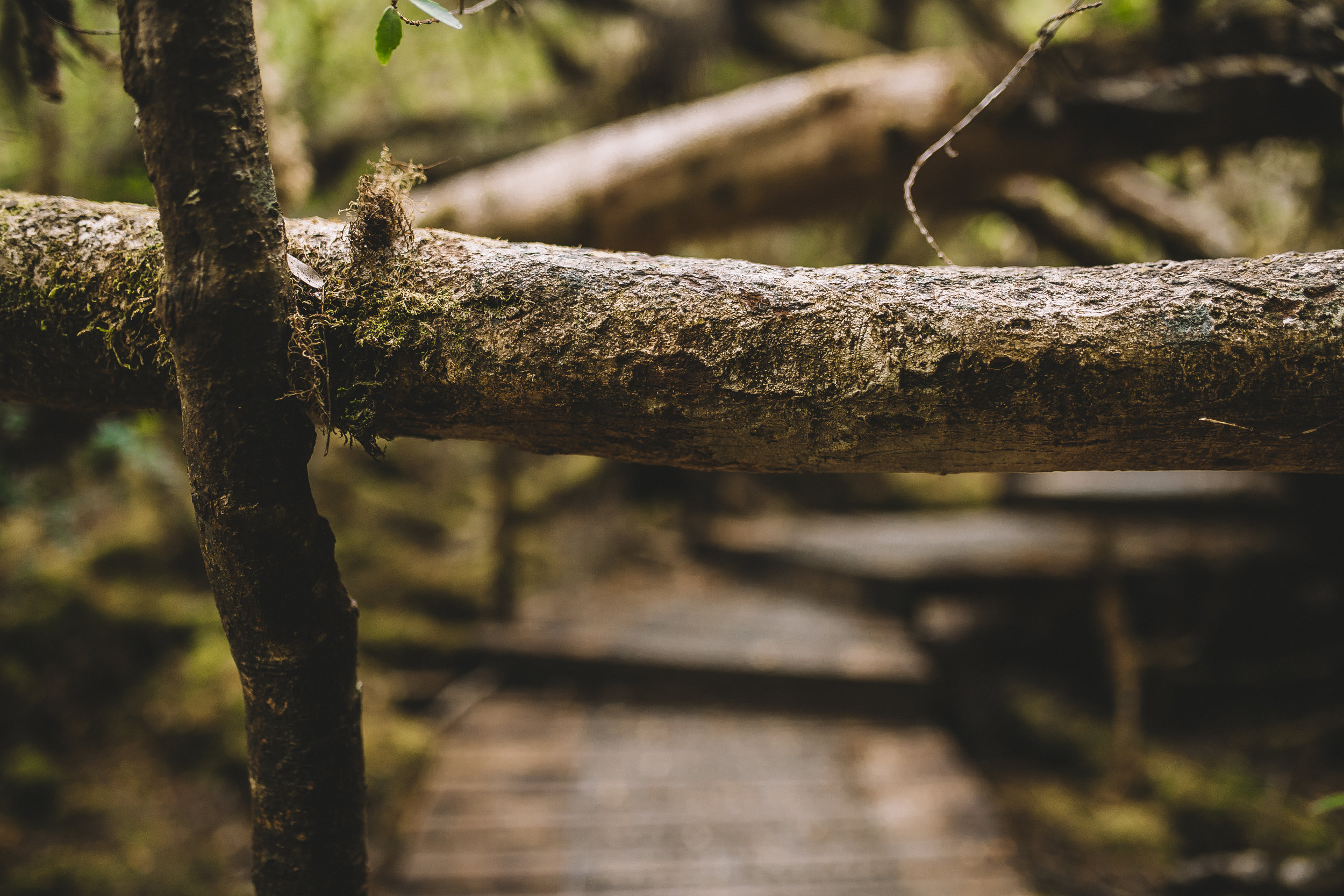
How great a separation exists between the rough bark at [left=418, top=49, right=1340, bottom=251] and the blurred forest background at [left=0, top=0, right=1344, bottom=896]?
0.01 m

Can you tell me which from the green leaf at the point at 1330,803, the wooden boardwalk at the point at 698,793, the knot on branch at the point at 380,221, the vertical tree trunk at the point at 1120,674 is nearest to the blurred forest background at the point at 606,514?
the vertical tree trunk at the point at 1120,674

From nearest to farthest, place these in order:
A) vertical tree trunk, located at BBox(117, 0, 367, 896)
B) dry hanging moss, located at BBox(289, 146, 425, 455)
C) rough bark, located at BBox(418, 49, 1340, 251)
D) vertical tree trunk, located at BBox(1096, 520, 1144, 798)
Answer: vertical tree trunk, located at BBox(117, 0, 367, 896) < dry hanging moss, located at BBox(289, 146, 425, 455) < rough bark, located at BBox(418, 49, 1340, 251) < vertical tree trunk, located at BBox(1096, 520, 1144, 798)

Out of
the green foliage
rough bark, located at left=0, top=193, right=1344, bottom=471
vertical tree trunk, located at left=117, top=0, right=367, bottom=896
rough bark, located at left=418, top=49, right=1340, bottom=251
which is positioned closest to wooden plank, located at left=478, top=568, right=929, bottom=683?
the green foliage

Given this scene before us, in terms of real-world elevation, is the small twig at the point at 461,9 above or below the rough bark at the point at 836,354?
above

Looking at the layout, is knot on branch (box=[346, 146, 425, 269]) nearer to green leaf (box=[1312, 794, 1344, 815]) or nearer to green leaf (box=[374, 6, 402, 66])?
green leaf (box=[374, 6, 402, 66])

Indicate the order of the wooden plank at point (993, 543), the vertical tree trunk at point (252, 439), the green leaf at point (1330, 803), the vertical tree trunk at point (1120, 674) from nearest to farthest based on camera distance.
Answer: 1. the vertical tree trunk at point (252, 439)
2. the green leaf at point (1330, 803)
3. the vertical tree trunk at point (1120, 674)
4. the wooden plank at point (993, 543)

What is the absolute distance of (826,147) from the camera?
2.86 m

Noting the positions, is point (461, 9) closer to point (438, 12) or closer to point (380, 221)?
point (438, 12)

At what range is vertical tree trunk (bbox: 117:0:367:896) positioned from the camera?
73 cm

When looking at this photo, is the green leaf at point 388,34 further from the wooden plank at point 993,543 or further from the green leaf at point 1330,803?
the wooden plank at point 993,543

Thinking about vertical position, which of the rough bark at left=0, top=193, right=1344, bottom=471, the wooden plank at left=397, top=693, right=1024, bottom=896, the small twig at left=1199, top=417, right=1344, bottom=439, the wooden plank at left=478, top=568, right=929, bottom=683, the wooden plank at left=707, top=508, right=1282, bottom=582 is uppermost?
the rough bark at left=0, top=193, right=1344, bottom=471

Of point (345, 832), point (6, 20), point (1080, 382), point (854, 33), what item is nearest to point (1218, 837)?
point (1080, 382)

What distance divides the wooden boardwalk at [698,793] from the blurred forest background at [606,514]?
40 cm

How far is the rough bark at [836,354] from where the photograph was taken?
0.79 m
